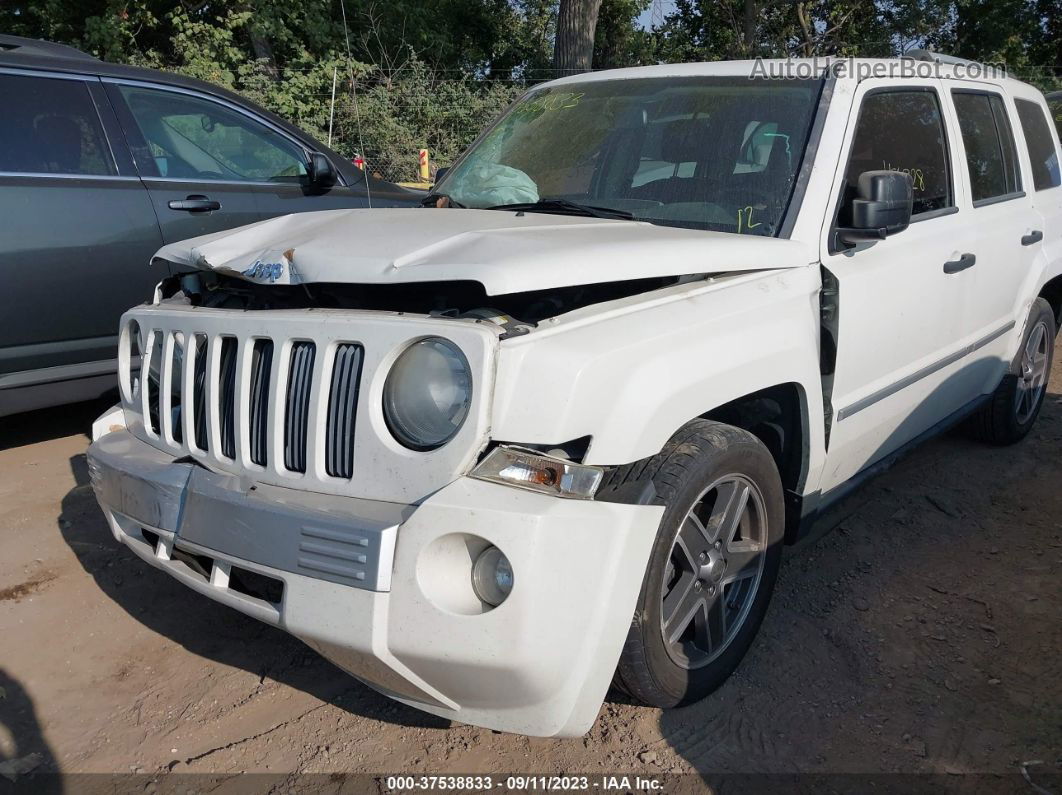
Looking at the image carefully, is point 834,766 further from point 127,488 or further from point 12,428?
point 12,428

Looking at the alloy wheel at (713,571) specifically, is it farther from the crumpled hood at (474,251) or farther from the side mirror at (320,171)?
the side mirror at (320,171)

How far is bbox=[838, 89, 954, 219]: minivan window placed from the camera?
3262mm

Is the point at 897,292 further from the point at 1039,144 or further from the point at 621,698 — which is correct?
the point at 1039,144

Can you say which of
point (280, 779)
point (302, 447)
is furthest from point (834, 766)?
point (302, 447)

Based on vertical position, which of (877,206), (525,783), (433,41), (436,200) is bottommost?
(525,783)

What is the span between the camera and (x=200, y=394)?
258cm

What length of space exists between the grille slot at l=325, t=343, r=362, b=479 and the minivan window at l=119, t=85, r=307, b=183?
9.91 feet

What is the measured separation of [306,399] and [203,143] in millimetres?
3304

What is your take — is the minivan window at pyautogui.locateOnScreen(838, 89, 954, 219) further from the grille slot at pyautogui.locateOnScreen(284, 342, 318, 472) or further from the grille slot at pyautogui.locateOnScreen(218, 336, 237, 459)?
the grille slot at pyautogui.locateOnScreen(218, 336, 237, 459)

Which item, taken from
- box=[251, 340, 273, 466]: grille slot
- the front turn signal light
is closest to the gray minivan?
box=[251, 340, 273, 466]: grille slot

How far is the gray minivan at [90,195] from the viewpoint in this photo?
4199 mm

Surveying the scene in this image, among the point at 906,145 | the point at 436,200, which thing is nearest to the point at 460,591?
the point at 436,200

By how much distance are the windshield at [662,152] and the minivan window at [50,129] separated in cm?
187

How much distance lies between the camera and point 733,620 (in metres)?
2.83
